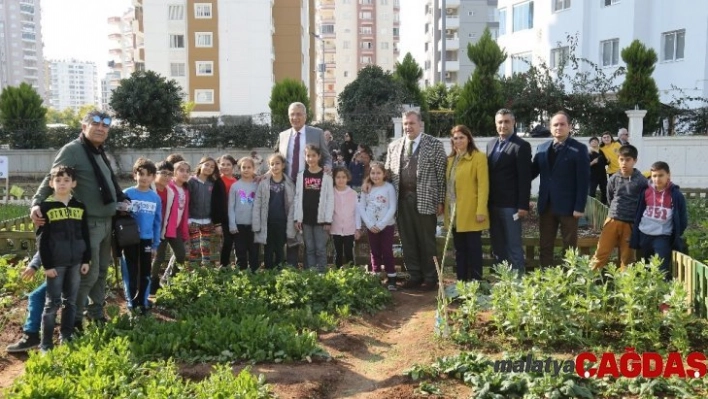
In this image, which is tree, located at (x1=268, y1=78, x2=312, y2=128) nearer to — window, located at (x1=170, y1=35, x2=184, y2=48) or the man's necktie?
the man's necktie

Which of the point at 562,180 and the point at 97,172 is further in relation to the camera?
the point at 562,180

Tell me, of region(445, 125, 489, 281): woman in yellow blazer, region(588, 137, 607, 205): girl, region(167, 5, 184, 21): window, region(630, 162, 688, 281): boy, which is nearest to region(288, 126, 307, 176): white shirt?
region(445, 125, 489, 281): woman in yellow blazer

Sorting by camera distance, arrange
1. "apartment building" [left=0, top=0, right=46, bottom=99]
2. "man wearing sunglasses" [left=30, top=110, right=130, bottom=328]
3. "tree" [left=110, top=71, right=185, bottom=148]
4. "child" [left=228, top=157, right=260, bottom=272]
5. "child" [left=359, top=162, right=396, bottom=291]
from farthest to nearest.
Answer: "apartment building" [left=0, top=0, right=46, bottom=99]
"tree" [left=110, top=71, right=185, bottom=148]
"child" [left=228, top=157, right=260, bottom=272]
"child" [left=359, top=162, right=396, bottom=291]
"man wearing sunglasses" [left=30, top=110, right=130, bottom=328]

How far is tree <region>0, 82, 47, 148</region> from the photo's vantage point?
25.8 metres

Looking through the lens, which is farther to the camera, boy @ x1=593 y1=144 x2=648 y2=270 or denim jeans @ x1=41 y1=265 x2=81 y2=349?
boy @ x1=593 y1=144 x2=648 y2=270

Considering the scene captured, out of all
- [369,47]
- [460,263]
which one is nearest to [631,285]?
[460,263]

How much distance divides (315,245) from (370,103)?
1586 centimetres

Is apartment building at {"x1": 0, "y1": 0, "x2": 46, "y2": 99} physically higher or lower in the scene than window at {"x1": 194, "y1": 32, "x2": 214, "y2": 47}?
higher

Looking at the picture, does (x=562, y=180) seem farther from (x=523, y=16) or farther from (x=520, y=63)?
(x=523, y=16)

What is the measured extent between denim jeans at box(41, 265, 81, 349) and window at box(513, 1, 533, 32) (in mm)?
36681

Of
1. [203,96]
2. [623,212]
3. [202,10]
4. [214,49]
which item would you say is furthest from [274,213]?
[202,10]

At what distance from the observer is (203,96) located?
174 ft

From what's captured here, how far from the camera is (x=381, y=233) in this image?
313 inches

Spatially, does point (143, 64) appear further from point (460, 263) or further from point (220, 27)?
point (460, 263)
